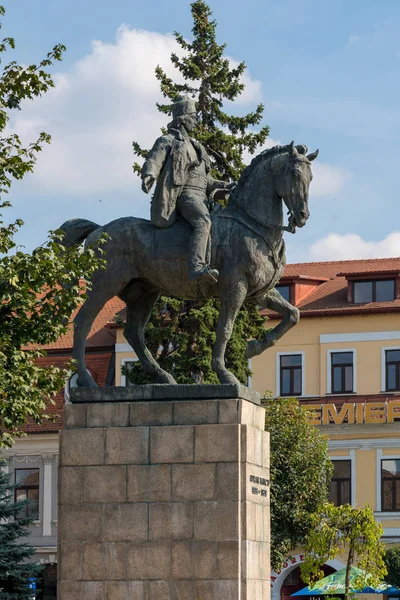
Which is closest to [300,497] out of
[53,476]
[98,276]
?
[53,476]

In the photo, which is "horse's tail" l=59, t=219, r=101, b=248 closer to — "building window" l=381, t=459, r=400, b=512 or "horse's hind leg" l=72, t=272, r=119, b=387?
"horse's hind leg" l=72, t=272, r=119, b=387

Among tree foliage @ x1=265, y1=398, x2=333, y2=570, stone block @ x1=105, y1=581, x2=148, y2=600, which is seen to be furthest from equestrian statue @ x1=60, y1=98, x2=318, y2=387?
tree foliage @ x1=265, y1=398, x2=333, y2=570

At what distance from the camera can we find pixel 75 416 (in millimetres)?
19141

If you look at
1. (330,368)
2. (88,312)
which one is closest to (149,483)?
(88,312)

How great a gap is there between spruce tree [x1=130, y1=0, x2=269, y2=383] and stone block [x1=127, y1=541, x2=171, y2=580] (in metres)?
19.0

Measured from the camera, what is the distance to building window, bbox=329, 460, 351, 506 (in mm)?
50688

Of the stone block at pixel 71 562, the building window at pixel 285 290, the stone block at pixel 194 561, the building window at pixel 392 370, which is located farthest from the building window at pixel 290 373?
the stone block at pixel 194 561

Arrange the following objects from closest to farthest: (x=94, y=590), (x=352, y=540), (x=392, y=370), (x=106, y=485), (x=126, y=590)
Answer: (x=126, y=590) → (x=94, y=590) → (x=106, y=485) → (x=352, y=540) → (x=392, y=370)

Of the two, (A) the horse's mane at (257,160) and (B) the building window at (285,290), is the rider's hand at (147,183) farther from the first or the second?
(B) the building window at (285,290)

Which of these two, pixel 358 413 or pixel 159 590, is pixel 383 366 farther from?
pixel 159 590

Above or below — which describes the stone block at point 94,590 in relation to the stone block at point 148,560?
below

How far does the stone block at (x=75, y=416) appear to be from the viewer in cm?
1908

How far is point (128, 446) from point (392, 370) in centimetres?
3449

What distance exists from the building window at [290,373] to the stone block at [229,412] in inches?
1382
